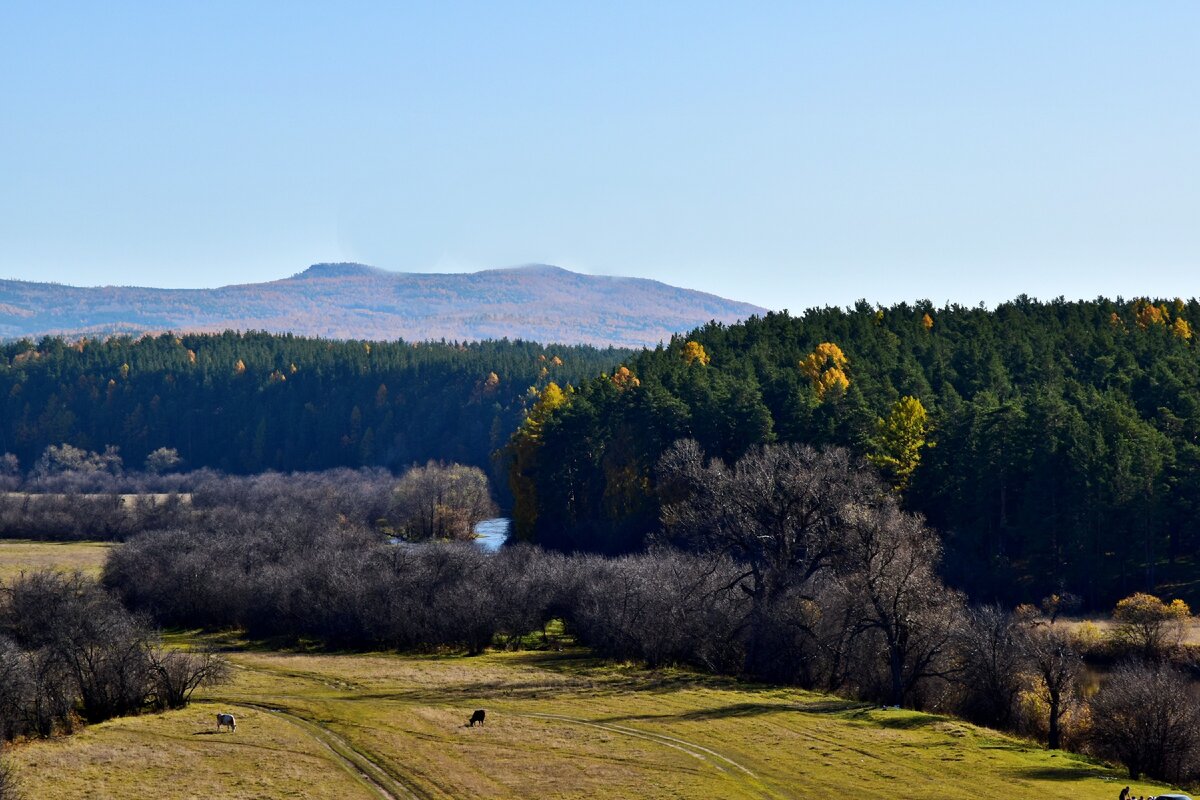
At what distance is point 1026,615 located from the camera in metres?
85.1

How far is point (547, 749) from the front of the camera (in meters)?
56.3

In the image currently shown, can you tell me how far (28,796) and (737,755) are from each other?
25.5 meters

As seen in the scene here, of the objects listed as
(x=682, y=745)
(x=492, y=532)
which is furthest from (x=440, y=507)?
(x=682, y=745)

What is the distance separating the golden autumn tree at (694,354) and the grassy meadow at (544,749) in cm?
7810

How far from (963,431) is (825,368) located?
28432 mm

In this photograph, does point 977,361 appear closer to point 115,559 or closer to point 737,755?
point 115,559

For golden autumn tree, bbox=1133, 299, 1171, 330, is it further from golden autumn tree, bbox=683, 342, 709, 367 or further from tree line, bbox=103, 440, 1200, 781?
tree line, bbox=103, 440, 1200, 781

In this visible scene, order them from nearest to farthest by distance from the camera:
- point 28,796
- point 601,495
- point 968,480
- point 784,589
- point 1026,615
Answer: point 28,796
point 784,589
point 1026,615
point 968,480
point 601,495

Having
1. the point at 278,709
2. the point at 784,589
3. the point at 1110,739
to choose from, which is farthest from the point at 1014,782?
the point at 278,709

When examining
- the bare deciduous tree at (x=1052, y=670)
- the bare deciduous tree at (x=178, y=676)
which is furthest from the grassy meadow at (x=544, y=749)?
the bare deciduous tree at (x=1052, y=670)

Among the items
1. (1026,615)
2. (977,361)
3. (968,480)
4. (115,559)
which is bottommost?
Result: (115,559)

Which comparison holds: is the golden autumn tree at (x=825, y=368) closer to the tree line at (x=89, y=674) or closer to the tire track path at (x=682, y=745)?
the tire track path at (x=682, y=745)

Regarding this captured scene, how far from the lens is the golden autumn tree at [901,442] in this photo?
107562mm

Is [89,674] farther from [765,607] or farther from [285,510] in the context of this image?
[285,510]
